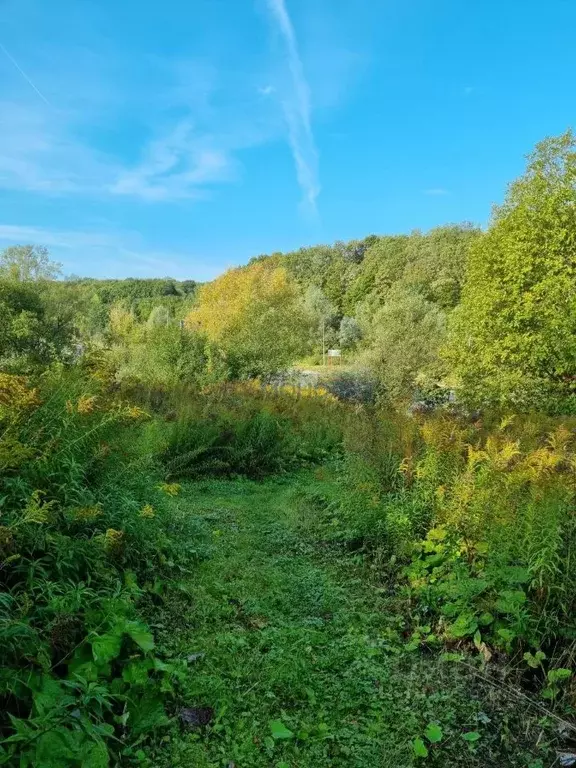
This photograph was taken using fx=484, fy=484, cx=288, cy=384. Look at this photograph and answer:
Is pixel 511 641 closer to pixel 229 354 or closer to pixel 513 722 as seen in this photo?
pixel 513 722

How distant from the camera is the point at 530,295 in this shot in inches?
403

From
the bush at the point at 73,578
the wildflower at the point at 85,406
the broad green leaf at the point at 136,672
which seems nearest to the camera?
the bush at the point at 73,578

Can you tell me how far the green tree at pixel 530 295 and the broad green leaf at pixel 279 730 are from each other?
977 centimetres

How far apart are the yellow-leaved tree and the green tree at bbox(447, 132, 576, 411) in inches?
314

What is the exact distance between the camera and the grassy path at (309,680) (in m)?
2.21

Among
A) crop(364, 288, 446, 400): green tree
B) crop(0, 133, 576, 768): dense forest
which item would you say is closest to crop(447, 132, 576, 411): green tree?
crop(0, 133, 576, 768): dense forest

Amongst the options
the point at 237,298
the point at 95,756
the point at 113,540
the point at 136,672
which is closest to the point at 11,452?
the point at 113,540

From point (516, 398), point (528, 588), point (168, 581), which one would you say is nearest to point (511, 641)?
point (528, 588)

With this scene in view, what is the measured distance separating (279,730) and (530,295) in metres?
10.1

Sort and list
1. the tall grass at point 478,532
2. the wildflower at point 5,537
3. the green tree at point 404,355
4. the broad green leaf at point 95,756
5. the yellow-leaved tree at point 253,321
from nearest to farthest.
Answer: the broad green leaf at point 95,756, the wildflower at point 5,537, the tall grass at point 478,532, the yellow-leaved tree at point 253,321, the green tree at point 404,355

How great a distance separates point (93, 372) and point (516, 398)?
9.72 meters

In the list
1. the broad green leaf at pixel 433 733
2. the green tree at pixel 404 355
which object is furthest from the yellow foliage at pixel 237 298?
the broad green leaf at pixel 433 733

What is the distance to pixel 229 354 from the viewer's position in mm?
16438

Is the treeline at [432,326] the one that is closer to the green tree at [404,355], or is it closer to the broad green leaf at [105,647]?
the green tree at [404,355]
